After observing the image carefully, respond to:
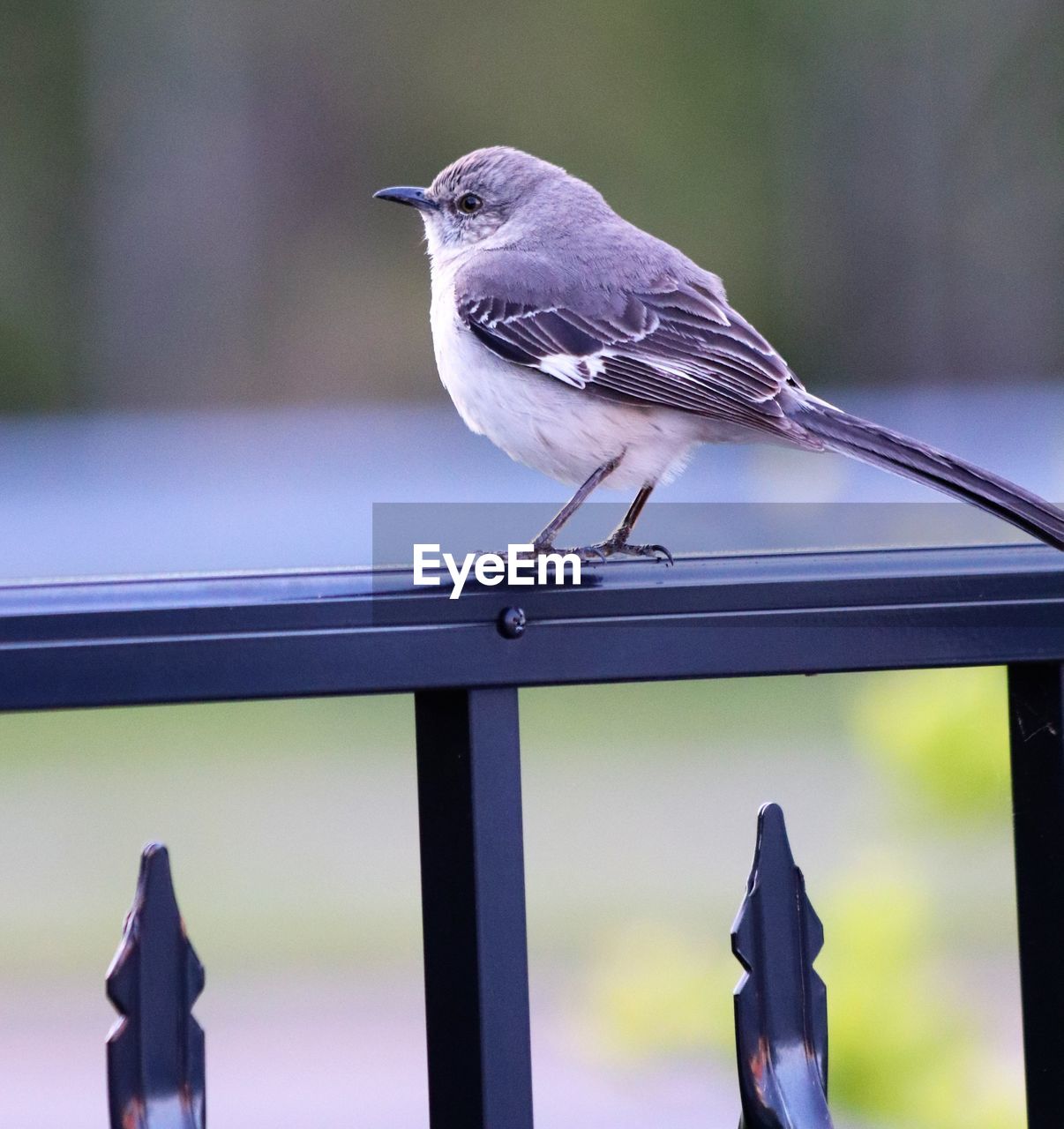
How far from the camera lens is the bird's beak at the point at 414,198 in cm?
301

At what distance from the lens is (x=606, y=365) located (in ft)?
8.29

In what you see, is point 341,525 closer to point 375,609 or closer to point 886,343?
point 886,343

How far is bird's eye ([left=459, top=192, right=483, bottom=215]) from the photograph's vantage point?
3045 mm

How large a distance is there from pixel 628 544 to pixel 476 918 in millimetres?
1222

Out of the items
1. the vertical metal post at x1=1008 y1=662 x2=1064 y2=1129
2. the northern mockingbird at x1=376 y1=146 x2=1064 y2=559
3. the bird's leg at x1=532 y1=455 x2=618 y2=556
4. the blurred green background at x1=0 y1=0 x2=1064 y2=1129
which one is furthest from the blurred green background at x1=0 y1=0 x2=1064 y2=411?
the vertical metal post at x1=1008 y1=662 x2=1064 y2=1129

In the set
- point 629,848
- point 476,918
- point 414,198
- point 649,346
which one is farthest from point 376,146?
point 476,918

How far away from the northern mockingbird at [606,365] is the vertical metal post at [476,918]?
1073 mm

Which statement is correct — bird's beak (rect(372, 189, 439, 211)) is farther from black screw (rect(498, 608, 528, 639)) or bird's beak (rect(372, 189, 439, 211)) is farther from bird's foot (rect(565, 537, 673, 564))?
black screw (rect(498, 608, 528, 639))

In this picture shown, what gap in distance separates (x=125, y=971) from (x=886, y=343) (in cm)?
928

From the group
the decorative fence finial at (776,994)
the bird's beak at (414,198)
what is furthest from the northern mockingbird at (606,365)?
the decorative fence finial at (776,994)

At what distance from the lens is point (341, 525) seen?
25.6ft

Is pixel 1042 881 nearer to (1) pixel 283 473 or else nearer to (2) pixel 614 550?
(2) pixel 614 550

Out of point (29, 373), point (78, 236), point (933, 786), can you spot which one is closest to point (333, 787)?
point (29, 373)

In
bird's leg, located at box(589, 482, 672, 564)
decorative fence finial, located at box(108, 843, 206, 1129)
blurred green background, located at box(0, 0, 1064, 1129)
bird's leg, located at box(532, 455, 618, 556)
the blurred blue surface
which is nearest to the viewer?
decorative fence finial, located at box(108, 843, 206, 1129)
